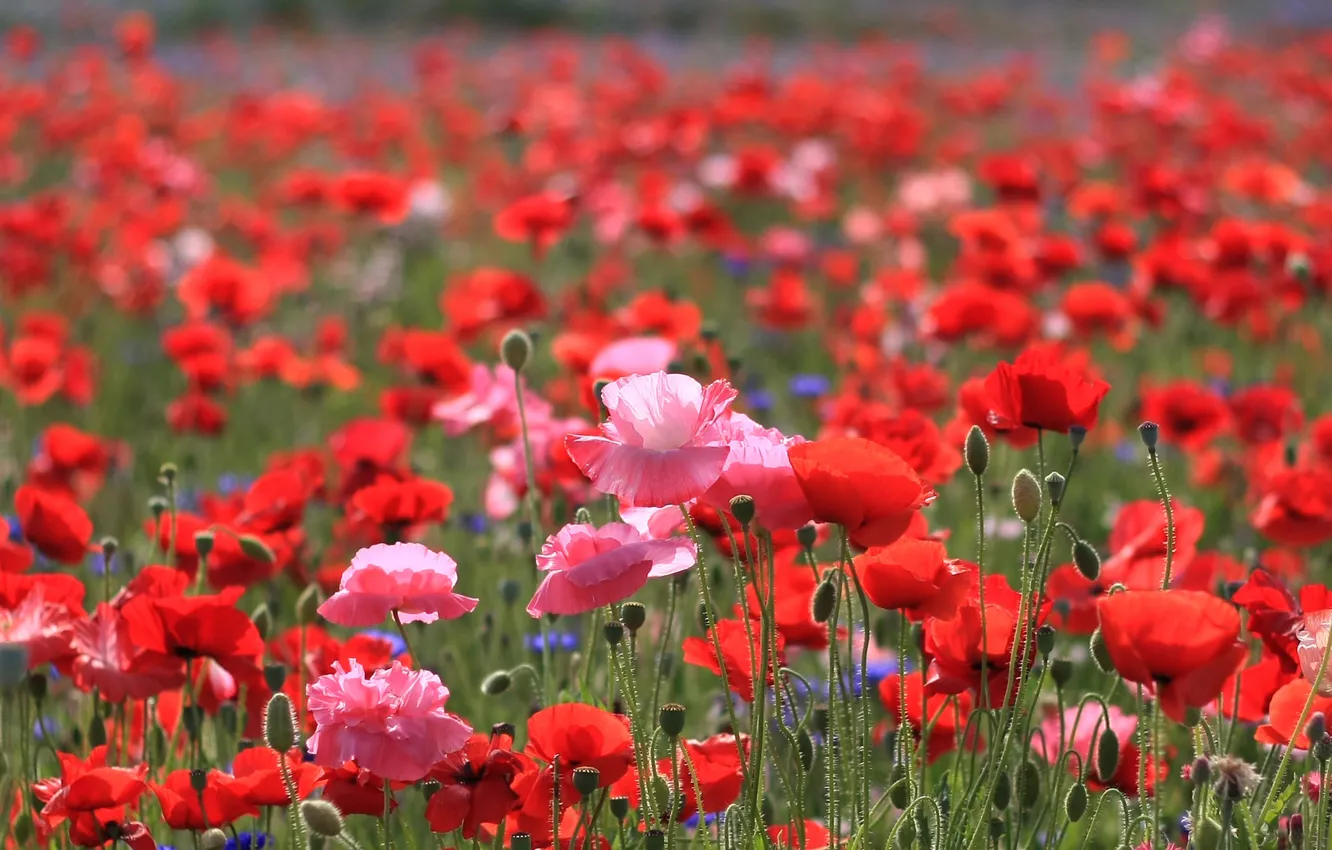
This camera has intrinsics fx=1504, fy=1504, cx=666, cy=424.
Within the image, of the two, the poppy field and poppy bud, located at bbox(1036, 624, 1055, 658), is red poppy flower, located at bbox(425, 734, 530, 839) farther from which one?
poppy bud, located at bbox(1036, 624, 1055, 658)

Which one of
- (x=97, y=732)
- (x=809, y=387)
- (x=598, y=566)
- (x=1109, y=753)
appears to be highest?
(x=598, y=566)

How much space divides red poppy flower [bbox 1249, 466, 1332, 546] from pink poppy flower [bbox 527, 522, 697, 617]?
115 cm

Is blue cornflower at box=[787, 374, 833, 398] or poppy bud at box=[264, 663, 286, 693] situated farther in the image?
blue cornflower at box=[787, 374, 833, 398]

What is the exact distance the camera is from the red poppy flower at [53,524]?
76.2 inches

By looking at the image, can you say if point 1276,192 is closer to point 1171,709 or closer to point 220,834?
point 1171,709

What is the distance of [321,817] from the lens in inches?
50.0

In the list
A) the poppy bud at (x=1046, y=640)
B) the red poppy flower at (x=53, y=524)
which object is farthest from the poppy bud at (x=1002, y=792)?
the red poppy flower at (x=53, y=524)

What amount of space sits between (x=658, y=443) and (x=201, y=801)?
607 millimetres

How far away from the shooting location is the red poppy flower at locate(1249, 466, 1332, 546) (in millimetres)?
2127

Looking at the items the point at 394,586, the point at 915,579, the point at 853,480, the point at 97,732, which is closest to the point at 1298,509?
the point at 915,579

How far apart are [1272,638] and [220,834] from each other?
109cm

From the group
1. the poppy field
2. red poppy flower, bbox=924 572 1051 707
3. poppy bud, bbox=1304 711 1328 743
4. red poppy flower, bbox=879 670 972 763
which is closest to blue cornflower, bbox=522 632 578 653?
the poppy field

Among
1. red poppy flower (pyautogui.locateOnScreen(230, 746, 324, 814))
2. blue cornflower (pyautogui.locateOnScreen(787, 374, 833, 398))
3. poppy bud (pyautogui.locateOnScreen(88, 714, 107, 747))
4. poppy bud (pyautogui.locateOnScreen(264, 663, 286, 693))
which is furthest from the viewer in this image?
blue cornflower (pyautogui.locateOnScreen(787, 374, 833, 398))

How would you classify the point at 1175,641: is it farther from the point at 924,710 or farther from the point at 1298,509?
the point at 1298,509
